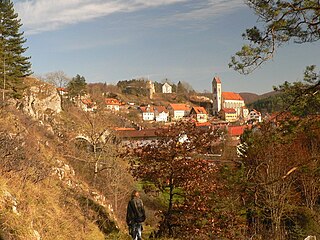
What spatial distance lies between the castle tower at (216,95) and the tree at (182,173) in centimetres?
12211

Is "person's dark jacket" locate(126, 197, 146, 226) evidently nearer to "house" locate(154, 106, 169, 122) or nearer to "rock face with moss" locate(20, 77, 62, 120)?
"rock face with moss" locate(20, 77, 62, 120)

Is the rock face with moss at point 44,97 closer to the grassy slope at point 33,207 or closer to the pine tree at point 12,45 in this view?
the pine tree at point 12,45

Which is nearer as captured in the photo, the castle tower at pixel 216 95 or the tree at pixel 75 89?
the tree at pixel 75 89

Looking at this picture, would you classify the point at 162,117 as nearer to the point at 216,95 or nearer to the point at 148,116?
the point at 148,116

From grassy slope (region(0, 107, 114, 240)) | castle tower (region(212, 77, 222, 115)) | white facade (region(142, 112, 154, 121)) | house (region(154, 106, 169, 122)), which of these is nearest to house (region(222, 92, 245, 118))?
castle tower (region(212, 77, 222, 115))

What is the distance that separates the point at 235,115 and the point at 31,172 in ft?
375

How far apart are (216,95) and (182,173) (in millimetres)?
125905

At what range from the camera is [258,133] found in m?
9.69

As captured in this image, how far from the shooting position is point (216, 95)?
134250mm

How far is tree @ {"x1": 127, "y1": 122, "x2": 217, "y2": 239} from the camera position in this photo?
10242mm

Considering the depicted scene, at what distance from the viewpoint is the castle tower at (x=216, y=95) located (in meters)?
132

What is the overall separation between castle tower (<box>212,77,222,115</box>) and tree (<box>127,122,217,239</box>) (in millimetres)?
122111

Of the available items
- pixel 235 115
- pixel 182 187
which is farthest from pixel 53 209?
pixel 235 115

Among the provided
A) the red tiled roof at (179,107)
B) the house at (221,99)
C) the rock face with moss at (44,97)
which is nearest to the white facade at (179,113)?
the red tiled roof at (179,107)
